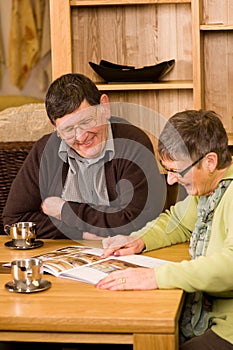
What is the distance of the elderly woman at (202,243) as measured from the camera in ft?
6.61

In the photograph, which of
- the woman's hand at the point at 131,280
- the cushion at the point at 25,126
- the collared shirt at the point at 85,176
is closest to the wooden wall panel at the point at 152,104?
the cushion at the point at 25,126

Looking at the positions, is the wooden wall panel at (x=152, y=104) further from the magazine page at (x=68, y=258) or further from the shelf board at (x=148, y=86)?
the magazine page at (x=68, y=258)

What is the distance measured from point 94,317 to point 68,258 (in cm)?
46

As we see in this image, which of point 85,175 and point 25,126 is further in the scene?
point 25,126

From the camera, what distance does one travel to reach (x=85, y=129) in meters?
2.65

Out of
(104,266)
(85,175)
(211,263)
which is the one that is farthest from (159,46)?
(211,263)

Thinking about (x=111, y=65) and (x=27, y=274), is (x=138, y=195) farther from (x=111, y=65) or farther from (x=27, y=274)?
(x=111, y=65)

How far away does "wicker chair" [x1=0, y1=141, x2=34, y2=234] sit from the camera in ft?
10.5

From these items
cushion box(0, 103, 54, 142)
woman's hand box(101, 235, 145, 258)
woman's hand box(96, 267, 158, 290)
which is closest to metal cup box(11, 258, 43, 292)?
woman's hand box(96, 267, 158, 290)

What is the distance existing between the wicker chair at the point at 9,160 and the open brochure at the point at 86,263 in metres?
0.89

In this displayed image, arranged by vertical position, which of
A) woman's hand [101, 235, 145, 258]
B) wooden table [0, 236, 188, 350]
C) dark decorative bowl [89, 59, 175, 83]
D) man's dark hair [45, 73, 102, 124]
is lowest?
wooden table [0, 236, 188, 350]

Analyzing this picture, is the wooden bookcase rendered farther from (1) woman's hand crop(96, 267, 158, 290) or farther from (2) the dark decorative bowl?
(1) woman's hand crop(96, 267, 158, 290)

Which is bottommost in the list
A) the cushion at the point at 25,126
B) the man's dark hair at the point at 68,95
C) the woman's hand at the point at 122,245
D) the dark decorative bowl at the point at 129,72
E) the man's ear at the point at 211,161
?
the woman's hand at the point at 122,245

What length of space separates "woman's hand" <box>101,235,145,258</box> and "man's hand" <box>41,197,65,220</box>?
300 millimetres
